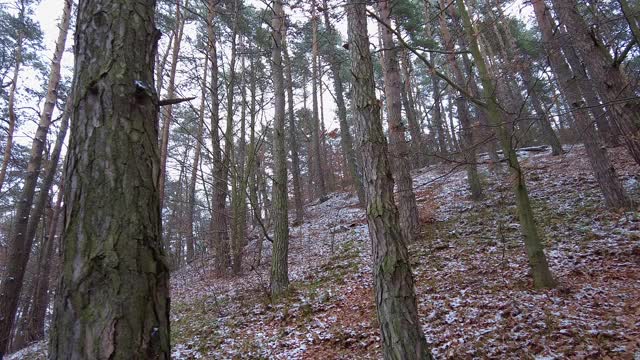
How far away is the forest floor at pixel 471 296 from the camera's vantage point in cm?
373

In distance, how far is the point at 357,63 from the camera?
393cm

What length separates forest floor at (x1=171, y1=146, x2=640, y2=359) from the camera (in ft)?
12.2

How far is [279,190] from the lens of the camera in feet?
22.8

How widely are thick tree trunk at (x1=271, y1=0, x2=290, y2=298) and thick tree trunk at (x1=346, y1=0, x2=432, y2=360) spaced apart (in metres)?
3.33

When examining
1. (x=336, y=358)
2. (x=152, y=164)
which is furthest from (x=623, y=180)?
(x=152, y=164)

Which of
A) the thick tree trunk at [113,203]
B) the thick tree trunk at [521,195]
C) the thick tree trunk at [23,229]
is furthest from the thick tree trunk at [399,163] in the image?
the thick tree trunk at [23,229]

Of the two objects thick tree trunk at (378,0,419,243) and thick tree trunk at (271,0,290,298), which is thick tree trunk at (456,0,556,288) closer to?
thick tree trunk at (378,0,419,243)

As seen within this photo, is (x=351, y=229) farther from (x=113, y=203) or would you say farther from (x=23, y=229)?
(x=113, y=203)

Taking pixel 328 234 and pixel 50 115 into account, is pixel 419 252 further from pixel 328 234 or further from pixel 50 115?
pixel 50 115

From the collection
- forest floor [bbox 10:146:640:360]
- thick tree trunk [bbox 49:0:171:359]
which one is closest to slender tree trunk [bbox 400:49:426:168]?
forest floor [bbox 10:146:640:360]

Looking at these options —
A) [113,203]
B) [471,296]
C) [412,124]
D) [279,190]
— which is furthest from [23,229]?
[412,124]

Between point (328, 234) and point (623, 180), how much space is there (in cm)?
818

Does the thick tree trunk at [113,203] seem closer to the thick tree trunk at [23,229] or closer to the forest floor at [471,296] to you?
the forest floor at [471,296]

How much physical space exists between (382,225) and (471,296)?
2515 mm
